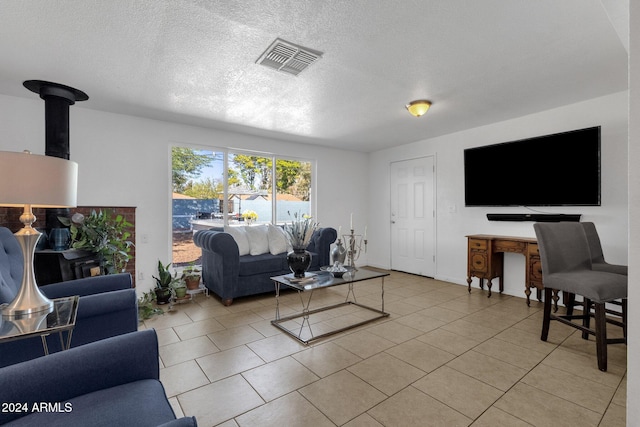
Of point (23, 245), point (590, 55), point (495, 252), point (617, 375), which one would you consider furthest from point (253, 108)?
point (617, 375)

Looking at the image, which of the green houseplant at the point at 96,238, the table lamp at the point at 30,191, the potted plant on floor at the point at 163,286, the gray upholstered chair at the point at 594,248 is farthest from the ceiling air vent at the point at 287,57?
the gray upholstered chair at the point at 594,248

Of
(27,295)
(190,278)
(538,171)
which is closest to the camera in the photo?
(27,295)

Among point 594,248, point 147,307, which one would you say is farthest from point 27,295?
point 594,248

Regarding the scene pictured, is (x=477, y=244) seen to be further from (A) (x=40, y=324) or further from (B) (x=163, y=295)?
(A) (x=40, y=324)

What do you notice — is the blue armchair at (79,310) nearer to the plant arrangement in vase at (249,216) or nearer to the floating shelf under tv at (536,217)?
the plant arrangement in vase at (249,216)

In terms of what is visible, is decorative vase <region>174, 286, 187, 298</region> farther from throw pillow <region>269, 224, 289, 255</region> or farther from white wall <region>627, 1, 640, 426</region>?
white wall <region>627, 1, 640, 426</region>

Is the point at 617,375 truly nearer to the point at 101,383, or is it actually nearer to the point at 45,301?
the point at 101,383

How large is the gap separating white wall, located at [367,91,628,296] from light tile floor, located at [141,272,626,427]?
3.88ft

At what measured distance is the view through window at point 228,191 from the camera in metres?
4.06

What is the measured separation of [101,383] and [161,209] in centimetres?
318

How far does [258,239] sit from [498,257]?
3.19 meters

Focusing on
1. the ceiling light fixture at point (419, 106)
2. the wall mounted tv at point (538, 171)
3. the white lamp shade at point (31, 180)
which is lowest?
the white lamp shade at point (31, 180)

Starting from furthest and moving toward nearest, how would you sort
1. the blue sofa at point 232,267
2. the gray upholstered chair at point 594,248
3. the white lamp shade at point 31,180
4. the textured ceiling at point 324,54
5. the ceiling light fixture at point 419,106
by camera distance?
the blue sofa at point 232,267 → the ceiling light fixture at point 419,106 → the gray upholstered chair at point 594,248 → the textured ceiling at point 324,54 → the white lamp shade at point 31,180

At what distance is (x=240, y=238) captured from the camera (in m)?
4.00
